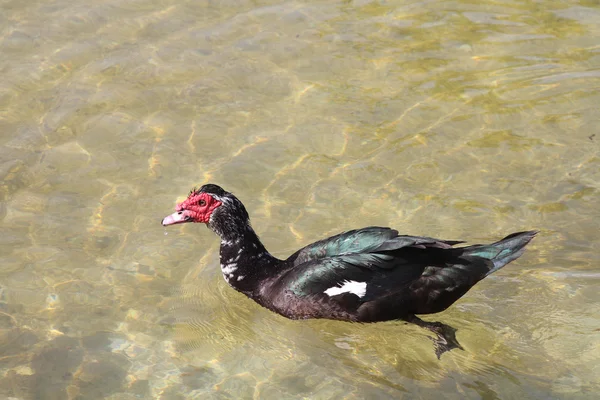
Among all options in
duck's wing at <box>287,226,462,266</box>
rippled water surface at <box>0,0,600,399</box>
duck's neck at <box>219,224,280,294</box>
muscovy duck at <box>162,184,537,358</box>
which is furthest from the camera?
duck's neck at <box>219,224,280,294</box>

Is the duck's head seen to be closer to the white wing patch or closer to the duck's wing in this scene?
the duck's wing

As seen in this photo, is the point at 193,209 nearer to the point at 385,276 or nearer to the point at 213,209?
the point at 213,209

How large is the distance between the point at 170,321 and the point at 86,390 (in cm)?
94

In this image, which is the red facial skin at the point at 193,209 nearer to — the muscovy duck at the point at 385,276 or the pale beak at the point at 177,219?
the pale beak at the point at 177,219

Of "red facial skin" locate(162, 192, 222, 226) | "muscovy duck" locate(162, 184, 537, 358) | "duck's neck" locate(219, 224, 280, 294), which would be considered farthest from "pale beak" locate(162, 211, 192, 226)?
"muscovy duck" locate(162, 184, 537, 358)

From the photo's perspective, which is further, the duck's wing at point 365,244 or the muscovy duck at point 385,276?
the muscovy duck at point 385,276

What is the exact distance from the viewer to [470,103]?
8.91 meters

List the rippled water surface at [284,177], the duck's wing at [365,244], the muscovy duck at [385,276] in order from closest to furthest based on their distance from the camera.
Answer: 1. the rippled water surface at [284,177]
2. the duck's wing at [365,244]
3. the muscovy duck at [385,276]

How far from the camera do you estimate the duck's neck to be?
661 centimetres

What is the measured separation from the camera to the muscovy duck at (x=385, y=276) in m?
6.15

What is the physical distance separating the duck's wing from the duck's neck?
256 mm

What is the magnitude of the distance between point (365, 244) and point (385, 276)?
11.0 inches

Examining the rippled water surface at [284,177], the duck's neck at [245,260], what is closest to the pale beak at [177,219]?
the duck's neck at [245,260]

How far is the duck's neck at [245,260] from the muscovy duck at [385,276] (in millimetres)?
204
